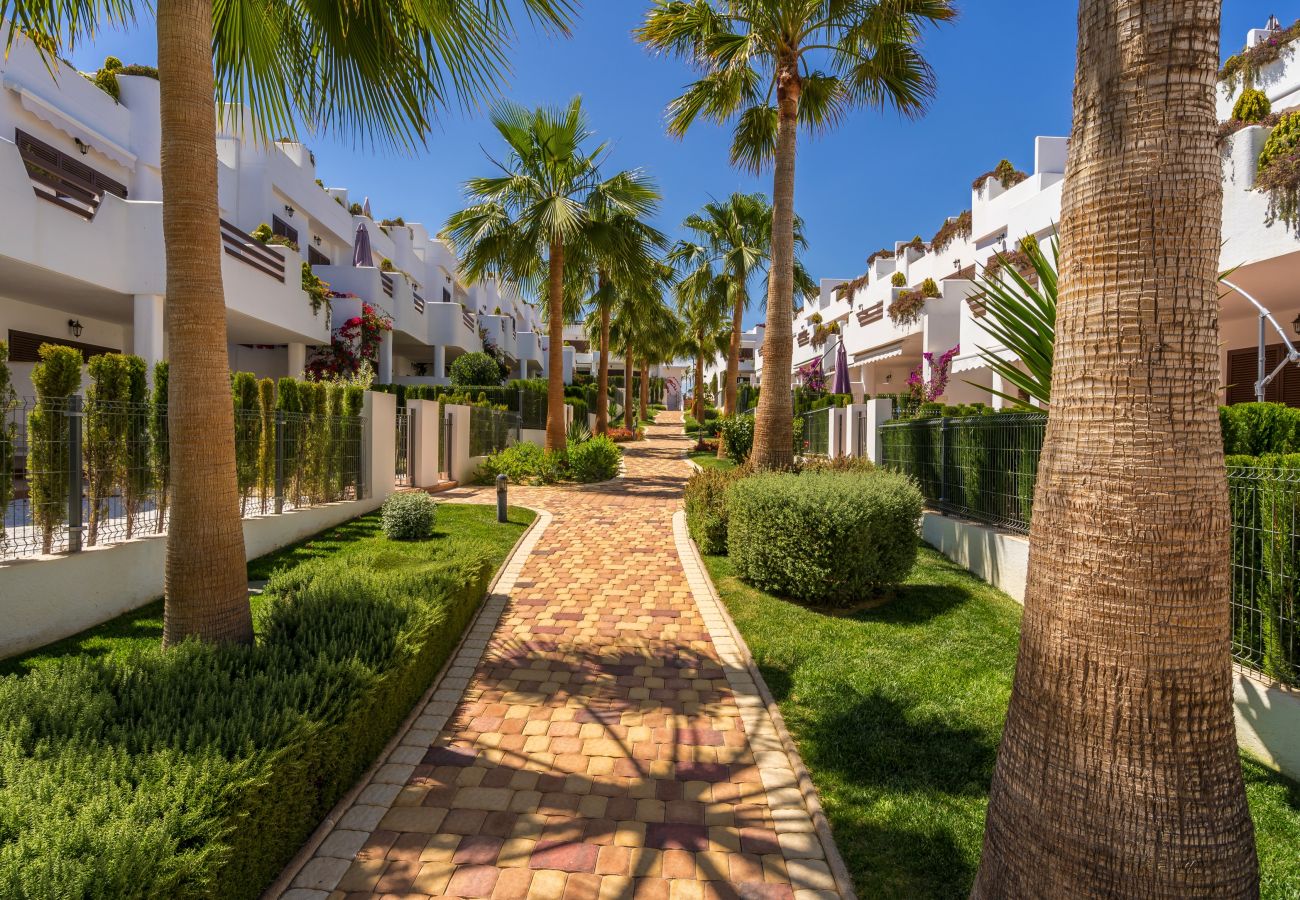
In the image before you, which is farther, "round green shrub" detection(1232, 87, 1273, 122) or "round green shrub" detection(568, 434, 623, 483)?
"round green shrub" detection(568, 434, 623, 483)

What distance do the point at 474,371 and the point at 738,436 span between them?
1165 cm

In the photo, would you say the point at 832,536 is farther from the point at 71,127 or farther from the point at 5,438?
the point at 71,127

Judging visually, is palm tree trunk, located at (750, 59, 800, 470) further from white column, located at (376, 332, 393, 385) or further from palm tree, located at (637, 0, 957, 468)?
white column, located at (376, 332, 393, 385)

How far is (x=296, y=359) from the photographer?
57.4 feet

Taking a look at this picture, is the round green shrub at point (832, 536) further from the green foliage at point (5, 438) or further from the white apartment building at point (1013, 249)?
the green foliage at point (5, 438)

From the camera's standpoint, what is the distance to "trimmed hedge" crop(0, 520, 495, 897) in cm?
205

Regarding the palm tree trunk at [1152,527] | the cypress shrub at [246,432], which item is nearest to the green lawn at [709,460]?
the cypress shrub at [246,432]

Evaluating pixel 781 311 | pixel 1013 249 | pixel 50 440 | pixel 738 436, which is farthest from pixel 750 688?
pixel 1013 249

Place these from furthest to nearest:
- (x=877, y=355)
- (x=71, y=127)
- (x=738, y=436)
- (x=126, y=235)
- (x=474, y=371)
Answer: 1. (x=474, y=371)
2. (x=877, y=355)
3. (x=738, y=436)
4. (x=71, y=127)
5. (x=126, y=235)

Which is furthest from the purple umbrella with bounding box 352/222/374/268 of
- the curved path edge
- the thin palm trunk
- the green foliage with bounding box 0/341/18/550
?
the green foliage with bounding box 0/341/18/550

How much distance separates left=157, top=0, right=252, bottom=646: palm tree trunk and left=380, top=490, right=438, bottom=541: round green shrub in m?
5.01

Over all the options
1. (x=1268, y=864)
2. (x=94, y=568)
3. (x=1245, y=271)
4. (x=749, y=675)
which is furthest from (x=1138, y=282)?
(x=1245, y=271)

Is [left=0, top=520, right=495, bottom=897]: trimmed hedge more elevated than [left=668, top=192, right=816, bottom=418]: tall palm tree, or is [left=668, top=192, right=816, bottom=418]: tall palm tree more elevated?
[left=668, top=192, right=816, bottom=418]: tall palm tree

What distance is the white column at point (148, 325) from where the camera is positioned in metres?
11.1
